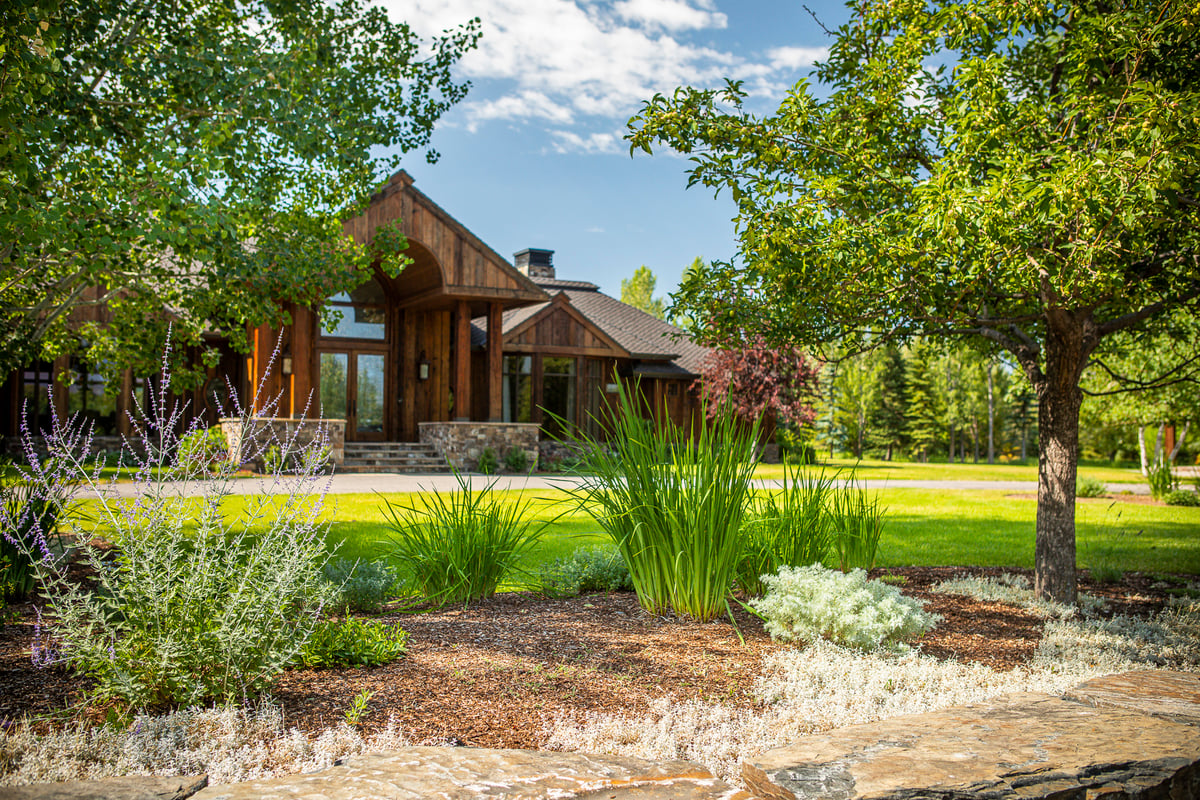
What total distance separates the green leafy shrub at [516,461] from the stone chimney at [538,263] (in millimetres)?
13104

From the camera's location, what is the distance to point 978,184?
4.31m

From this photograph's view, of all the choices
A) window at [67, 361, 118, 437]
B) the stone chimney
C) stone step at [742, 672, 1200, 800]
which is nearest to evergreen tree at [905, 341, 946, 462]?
the stone chimney

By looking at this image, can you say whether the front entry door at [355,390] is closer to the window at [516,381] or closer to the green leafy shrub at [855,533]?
the window at [516,381]

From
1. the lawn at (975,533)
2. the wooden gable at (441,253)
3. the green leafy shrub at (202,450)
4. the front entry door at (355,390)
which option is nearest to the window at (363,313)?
the front entry door at (355,390)

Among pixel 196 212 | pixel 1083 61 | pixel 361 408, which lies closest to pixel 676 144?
pixel 1083 61

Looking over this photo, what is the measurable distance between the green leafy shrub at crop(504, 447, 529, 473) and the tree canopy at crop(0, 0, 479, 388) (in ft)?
29.8

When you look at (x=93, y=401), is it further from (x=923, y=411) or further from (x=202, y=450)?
(x=923, y=411)

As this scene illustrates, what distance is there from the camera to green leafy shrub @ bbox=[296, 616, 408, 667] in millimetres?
3357

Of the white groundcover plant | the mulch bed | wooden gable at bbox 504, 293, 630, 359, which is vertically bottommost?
the white groundcover plant

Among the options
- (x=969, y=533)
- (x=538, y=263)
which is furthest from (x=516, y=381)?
(x=969, y=533)

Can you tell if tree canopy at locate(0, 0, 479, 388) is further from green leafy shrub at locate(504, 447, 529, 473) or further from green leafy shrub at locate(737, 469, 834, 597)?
green leafy shrub at locate(504, 447, 529, 473)

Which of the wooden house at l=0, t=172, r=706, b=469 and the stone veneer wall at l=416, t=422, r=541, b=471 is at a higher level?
the wooden house at l=0, t=172, r=706, b=469

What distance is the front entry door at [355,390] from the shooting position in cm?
1833

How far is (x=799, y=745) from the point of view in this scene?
2453 mm
